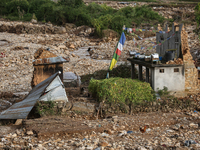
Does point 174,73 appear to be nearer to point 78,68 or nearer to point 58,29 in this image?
point 78,68

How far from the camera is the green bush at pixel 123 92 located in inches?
368

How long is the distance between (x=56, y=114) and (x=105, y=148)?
2.84 metres

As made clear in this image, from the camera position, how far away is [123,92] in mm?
9570

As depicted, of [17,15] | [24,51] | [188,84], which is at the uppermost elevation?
[17,15]

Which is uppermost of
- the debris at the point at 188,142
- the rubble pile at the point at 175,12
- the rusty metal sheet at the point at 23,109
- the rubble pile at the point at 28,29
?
the rubble pile at the point at 175,12

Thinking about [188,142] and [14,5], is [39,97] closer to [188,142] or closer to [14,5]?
[188,142]

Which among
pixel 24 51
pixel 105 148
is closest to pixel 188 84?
pixel 105 148

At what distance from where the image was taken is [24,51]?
22453 mm

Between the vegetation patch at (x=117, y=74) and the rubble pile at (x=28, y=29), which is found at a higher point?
the rubble pile at (x=28, y=29)

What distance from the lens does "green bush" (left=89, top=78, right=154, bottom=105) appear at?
9.36m

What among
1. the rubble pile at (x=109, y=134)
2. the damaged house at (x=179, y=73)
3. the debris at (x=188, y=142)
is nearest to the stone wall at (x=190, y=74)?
the damaged house at (x=179, y=73)

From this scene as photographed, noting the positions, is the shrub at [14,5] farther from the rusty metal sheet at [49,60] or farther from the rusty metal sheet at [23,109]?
the rusty metal sheet at [23,109]

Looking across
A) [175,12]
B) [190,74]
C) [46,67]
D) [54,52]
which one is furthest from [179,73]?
[175,12]

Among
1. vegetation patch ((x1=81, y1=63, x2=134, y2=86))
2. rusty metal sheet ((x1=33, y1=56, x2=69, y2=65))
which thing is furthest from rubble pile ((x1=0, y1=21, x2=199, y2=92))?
rusty metal sheet ((x1=33, y1=56, x2=69, y2=65))
